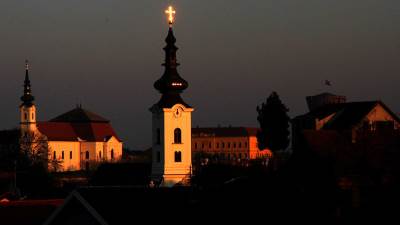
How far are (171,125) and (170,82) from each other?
3.93 metres

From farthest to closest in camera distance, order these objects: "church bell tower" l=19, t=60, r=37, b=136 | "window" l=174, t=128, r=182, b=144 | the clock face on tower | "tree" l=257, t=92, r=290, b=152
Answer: "church bell tower" l=19, t=60, r=37, b=136
"window" l=174, t=128, r=182, b=144
the clock face on tower
"tree" l=257, t=92, r=290, b=152

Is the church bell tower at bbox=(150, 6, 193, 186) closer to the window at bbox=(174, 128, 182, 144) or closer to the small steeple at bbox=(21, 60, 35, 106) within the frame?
the window at bbox=(174, 128, 182, 144)

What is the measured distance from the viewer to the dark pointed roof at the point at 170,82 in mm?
105438

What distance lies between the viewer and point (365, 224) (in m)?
25.2

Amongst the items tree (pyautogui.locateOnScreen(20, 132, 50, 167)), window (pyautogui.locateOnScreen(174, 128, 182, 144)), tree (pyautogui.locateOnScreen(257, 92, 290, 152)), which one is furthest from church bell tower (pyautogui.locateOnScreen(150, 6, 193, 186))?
tree (pyautogui.locateOnScreen(20, 132, 50, 167))

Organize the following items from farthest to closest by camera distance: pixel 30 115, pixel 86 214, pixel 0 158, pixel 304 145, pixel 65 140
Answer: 1. pixel 65 140
2. pixel 30 115
3. pixel 0 158
4. pixel 304 145
5. pixel 86 214

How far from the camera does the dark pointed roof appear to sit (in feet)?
346

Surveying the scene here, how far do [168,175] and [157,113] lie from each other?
224 inches

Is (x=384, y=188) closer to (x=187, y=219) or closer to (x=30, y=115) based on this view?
(x=187, y=219)

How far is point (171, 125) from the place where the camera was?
106062 mm

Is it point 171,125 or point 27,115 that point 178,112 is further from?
point 27,115

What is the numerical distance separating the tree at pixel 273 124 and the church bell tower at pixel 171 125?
71.8 feet

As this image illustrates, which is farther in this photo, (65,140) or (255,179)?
(65,140)

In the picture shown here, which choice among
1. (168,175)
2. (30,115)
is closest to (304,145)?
(168,175)
